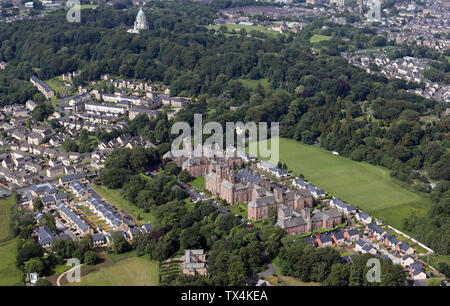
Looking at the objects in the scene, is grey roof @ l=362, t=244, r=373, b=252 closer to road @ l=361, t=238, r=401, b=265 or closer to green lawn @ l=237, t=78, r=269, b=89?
road @ l=361, t=238, r=401, b=265

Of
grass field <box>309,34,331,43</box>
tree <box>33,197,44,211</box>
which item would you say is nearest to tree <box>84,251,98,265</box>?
tree <box>33,197,44,211</box>

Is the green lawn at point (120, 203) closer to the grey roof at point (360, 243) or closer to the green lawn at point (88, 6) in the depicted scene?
the grey roof at point (360, 243)

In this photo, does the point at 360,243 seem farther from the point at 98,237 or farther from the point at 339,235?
the point at 98,237

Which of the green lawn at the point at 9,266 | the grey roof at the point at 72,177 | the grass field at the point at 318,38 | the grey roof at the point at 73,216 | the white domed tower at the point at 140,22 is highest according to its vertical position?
the white domed tower at the point at 140,22

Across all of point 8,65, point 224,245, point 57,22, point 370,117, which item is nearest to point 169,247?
point 224,245

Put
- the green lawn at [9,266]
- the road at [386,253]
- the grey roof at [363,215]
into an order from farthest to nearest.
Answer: the grey roof at [363,215] < the road at [386,253] < the green lawn at [9,266]

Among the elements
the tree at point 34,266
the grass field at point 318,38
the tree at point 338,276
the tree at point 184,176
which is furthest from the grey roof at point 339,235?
the grass field at point 318,38

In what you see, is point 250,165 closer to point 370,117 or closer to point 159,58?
point 370,117
